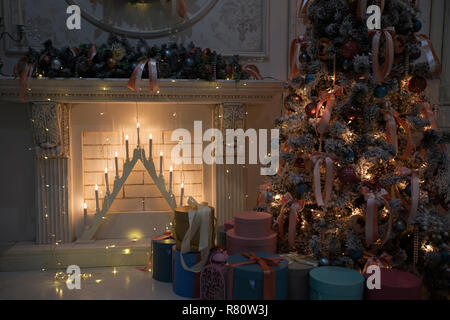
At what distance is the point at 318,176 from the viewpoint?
235 cm

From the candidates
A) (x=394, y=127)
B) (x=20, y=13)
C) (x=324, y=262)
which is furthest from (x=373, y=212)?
(x=20, y=13)

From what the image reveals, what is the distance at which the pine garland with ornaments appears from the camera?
2.29m

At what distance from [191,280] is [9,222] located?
1767 millimetres

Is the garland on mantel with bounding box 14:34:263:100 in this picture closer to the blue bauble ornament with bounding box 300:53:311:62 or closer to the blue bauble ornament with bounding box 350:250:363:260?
the blue bauble ornament with bounding box 300:53:311:62

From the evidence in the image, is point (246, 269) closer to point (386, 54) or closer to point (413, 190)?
point (413, 190)

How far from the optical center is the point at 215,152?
322cm

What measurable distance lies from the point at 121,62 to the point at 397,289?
241cm

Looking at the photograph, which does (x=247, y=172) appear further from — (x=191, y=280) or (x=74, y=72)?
(x=74, y=72)

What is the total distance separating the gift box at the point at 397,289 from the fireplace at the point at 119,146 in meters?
1.39

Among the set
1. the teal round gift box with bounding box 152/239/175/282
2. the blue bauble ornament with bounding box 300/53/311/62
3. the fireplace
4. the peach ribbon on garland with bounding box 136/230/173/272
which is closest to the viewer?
the blue bauble ornament with bounding box 300/53/311/62

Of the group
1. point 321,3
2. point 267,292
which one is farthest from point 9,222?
point 321,3

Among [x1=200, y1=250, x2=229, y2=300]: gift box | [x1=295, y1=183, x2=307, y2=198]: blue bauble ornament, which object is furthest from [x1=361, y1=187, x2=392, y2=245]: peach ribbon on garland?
[x1=200, y1=250, x2=229, y2=300]: gift box

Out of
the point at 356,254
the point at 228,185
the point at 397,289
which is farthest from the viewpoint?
the point at 228,185

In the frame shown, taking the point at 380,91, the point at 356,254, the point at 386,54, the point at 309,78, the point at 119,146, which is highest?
the point at 386,54
